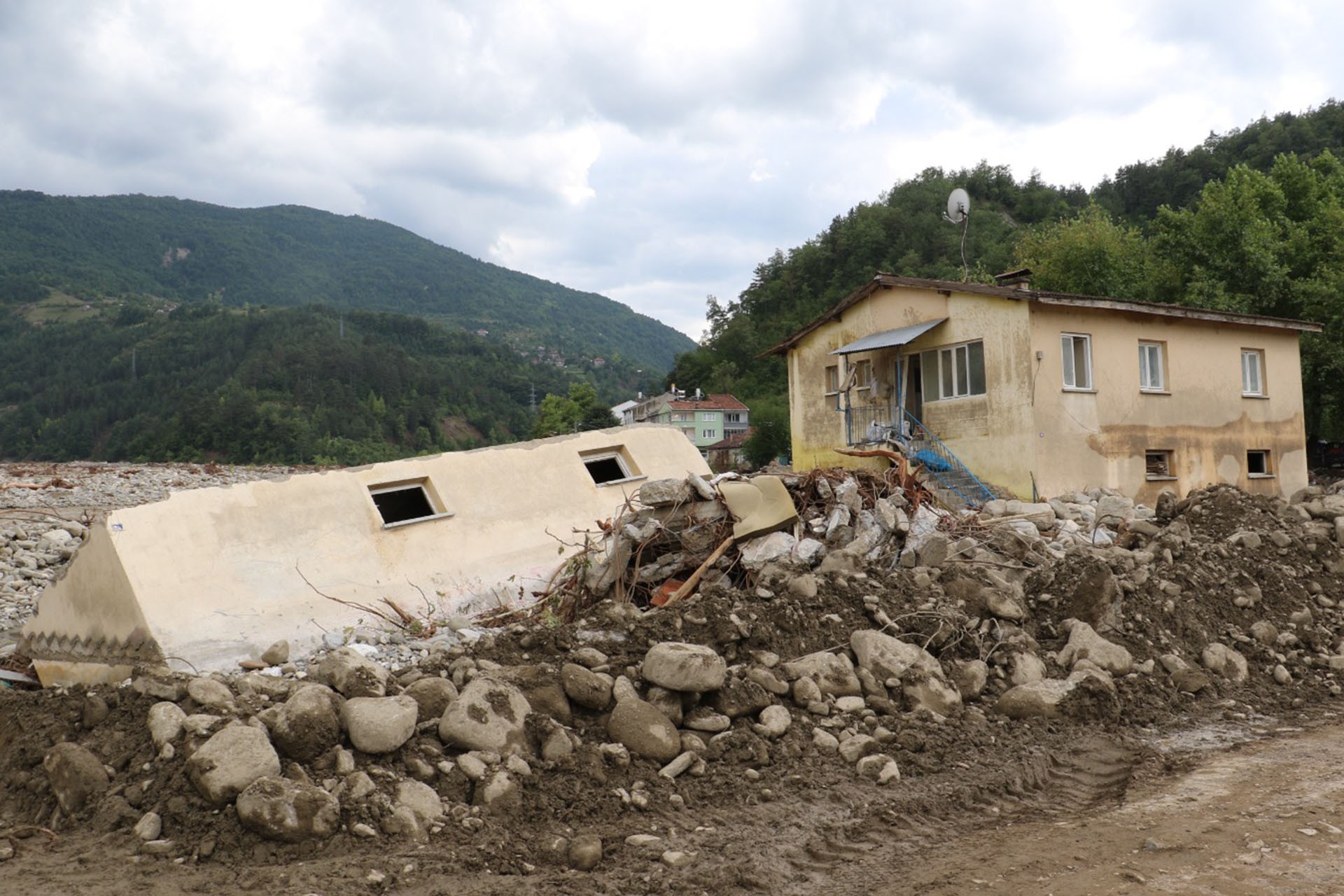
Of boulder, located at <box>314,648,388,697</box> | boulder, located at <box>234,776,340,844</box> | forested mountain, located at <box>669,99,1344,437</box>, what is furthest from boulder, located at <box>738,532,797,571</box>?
forested mountain, located at <box>669,99,1344,437</box>

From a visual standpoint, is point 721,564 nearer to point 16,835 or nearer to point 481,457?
point 481,457

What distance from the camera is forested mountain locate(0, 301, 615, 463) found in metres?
70.8

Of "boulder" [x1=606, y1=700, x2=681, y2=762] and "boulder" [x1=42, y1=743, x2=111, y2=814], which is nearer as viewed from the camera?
"boulder" [x1=42, y1=743, x2=111, y2=814]

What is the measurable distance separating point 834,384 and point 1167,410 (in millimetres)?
6310

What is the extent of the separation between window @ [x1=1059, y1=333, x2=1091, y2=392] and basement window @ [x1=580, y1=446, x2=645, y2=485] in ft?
31.9

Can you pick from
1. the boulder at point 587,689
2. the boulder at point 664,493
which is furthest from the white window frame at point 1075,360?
the boulder at point 587,689

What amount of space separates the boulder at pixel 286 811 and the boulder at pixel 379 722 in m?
0.46

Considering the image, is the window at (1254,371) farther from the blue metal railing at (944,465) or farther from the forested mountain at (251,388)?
the forested mountain at (251,388)

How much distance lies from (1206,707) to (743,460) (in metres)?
45.5

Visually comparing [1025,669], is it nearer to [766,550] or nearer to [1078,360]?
[766,550]

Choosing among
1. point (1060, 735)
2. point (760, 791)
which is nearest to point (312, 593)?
point (760, 791)

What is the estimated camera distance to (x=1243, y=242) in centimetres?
2645

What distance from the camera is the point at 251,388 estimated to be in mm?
83688

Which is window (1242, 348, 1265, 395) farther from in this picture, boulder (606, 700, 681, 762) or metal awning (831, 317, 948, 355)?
boulder (606, 700, 681, 762)
